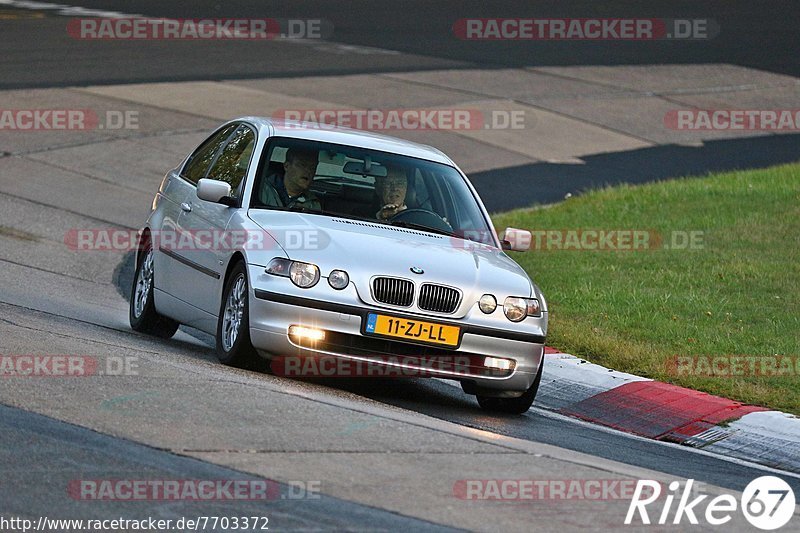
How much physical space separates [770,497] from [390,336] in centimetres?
230

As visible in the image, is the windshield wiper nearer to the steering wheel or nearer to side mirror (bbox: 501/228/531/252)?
the steering wheel

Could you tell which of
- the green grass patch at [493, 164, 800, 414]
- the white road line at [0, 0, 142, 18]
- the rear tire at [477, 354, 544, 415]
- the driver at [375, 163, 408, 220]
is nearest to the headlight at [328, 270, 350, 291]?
the driver at [375, 163, 408, 220]

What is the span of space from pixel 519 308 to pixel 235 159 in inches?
92.7

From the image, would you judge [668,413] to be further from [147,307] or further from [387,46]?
[387,46]

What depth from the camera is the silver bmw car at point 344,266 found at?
8320mm

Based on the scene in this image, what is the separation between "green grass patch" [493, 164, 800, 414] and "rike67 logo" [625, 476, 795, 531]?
2837 mm

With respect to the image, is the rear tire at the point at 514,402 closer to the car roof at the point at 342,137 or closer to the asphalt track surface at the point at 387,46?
the car roof at the point at 342,137

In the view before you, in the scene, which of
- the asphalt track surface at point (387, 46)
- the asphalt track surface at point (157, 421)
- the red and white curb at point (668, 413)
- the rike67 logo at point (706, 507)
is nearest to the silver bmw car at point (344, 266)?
the asphalt track surface at point (157, 421)

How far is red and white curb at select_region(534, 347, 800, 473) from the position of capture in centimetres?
879

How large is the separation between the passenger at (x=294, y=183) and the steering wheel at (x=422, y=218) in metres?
0.53

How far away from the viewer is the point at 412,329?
8320 millimetres

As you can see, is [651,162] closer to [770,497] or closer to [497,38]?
[497,38]

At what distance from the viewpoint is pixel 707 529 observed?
6141 millimetres

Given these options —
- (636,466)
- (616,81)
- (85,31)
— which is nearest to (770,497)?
(636,466)
